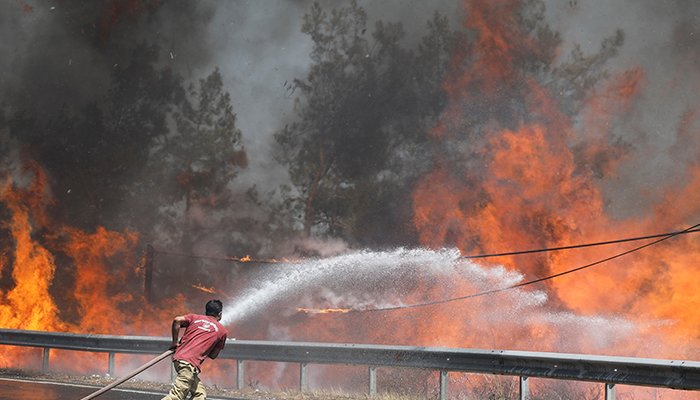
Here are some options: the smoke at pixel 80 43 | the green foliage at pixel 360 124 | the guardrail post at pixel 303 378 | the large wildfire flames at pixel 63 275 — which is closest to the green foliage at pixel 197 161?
the smoke at pixel 80 43

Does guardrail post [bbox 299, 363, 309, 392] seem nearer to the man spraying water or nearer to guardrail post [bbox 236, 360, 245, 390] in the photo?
guardrail post [bbox 236, 360, 245, 390]

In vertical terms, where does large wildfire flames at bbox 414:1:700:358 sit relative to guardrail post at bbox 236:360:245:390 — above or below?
above

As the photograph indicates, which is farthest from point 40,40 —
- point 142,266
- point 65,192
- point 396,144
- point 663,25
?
point 663,25

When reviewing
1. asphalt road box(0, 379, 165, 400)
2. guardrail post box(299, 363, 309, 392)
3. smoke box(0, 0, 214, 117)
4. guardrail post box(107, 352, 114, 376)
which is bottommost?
asphalt road box(0, 379, 165, 400)

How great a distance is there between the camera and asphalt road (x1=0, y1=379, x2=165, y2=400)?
40.5 ft

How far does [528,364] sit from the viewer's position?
36.1ft

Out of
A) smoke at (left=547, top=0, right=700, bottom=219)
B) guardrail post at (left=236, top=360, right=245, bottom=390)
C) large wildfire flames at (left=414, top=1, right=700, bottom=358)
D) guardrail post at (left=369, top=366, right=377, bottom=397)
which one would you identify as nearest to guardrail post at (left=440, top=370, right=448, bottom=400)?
guardrail post at (left=369, top=366, right=377, bottom=397)

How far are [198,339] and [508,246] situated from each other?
13.7 metres

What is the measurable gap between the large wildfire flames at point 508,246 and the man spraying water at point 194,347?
41.1 feet

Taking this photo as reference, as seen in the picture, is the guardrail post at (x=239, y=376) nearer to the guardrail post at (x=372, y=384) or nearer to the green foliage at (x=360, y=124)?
the guardrail post at (x=372, y=384)

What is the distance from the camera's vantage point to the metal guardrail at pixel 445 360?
9.87m

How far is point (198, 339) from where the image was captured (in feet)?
28.7

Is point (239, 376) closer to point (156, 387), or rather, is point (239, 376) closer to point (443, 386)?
point (156, 387)

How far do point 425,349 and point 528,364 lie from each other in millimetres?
1513
